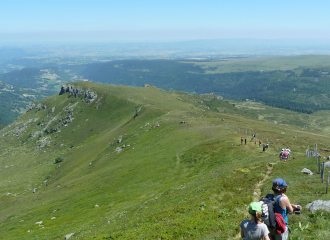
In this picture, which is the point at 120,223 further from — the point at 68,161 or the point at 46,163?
the point at 46,163

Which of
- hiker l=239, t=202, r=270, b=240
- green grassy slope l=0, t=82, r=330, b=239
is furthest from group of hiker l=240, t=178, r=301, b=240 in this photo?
green grassy slope l=0, t=82, r=330, b=239

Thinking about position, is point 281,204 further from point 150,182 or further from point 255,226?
point 150,182

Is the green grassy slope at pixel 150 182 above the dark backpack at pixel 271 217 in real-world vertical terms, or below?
below

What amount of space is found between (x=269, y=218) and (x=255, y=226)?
4.26 ft

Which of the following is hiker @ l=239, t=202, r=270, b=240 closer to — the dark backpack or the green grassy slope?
the dark backpack

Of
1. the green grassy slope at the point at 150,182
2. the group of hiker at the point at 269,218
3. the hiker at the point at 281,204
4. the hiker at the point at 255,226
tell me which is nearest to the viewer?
the hiker at the point at 255,226

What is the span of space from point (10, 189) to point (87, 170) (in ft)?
142

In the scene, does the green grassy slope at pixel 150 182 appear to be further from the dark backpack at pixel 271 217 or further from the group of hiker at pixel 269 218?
the dark backpack at pixel 271 217

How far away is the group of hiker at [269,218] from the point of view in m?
10.1

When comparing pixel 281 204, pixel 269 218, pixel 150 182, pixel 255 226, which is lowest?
pixel 150 182

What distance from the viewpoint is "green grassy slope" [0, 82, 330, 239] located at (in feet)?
74.5

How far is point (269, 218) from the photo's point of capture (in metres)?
11.1

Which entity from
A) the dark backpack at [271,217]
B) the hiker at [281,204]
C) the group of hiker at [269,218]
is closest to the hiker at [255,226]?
the group of hiker at [269,218]

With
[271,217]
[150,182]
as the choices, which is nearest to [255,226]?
[271,217]
